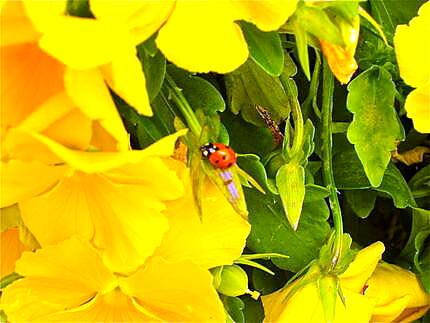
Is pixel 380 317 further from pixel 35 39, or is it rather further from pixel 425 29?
pixel 35 39

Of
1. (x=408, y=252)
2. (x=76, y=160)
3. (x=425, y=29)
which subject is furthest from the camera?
(x=408, y=252)

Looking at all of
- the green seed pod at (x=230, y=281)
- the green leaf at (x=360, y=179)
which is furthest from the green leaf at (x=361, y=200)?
the green seed pod at (x=230, y=281)

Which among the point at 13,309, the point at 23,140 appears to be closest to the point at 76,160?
the point at 23,140

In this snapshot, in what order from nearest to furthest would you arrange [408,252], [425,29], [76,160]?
[76,160], [425,29], [408,252]

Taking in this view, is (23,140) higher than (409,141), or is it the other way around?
(23,140)

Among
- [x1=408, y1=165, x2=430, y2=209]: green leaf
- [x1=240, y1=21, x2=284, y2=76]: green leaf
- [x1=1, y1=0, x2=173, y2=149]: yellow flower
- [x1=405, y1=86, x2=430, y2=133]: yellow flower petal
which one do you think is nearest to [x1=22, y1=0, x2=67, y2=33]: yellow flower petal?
[x1=1, y1=0, x2=173, y2=149]: yellow flower

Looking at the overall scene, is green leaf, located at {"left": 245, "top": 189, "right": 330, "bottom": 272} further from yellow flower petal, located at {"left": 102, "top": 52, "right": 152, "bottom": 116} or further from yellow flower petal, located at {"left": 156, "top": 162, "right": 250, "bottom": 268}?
yellow flower petal, located at {"left": 102, "top": 52, "right": 152, "bottom": 116}

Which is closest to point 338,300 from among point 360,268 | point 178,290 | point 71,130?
point 360,268

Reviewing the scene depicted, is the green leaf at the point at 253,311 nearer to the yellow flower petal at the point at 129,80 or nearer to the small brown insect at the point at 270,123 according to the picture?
the small brown insect at the point at 270,123
